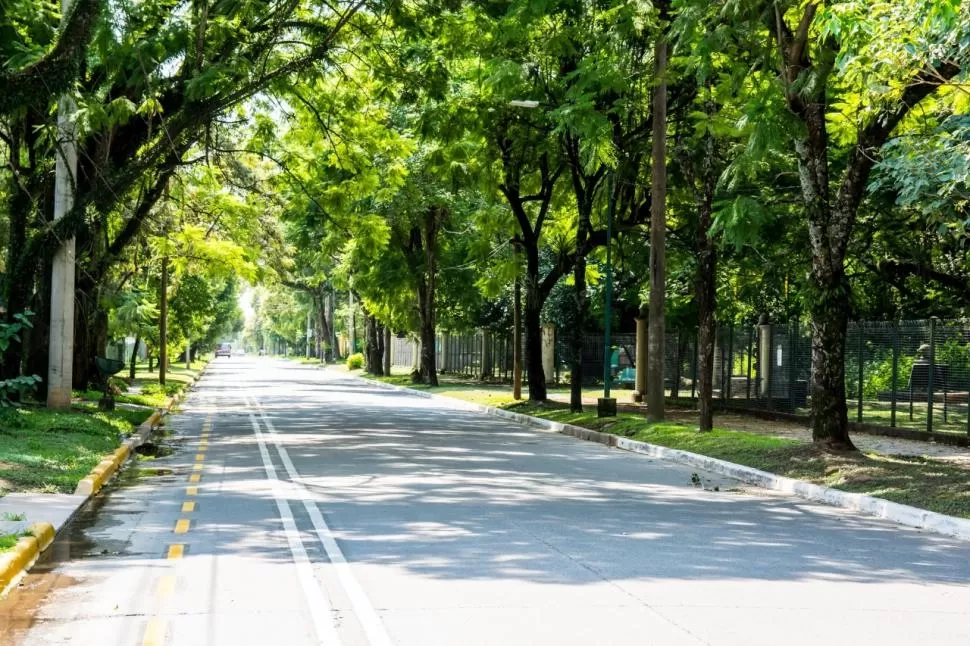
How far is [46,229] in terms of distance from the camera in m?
21.5

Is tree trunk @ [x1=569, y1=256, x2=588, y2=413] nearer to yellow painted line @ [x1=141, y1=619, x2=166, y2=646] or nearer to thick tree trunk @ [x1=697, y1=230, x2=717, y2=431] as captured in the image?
thick tree trunk @ [x1=697, y1=230, x2=717, y2=431]

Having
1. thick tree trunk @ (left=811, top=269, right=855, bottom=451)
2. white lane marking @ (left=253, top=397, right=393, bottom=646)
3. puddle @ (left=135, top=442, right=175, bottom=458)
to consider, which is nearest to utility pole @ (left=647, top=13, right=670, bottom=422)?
thick tree trunk @ (left=811, top=269, right=855, bottom=451)

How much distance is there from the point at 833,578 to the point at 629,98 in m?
16.6

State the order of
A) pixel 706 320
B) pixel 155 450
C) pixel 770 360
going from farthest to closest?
1. pixel 770 360
2. pixel 706 320
3. pixel 155 450

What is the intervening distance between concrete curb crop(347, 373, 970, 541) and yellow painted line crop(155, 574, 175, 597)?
741 cm

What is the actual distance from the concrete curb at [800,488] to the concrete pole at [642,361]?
34.0 ft

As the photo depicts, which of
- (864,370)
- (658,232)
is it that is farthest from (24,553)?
(864,370)

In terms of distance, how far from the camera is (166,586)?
7742 millimetres

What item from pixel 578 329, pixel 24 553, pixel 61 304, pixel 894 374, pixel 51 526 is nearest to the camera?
pixel 24 553

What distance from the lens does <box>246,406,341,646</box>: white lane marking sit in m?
6.48

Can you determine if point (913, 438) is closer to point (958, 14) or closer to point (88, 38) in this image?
point (958, 14)

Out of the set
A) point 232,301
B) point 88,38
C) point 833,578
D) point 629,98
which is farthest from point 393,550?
point 232,301

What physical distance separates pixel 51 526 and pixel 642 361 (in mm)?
27784

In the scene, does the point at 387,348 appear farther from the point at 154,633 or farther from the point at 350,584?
the point at 154,633
